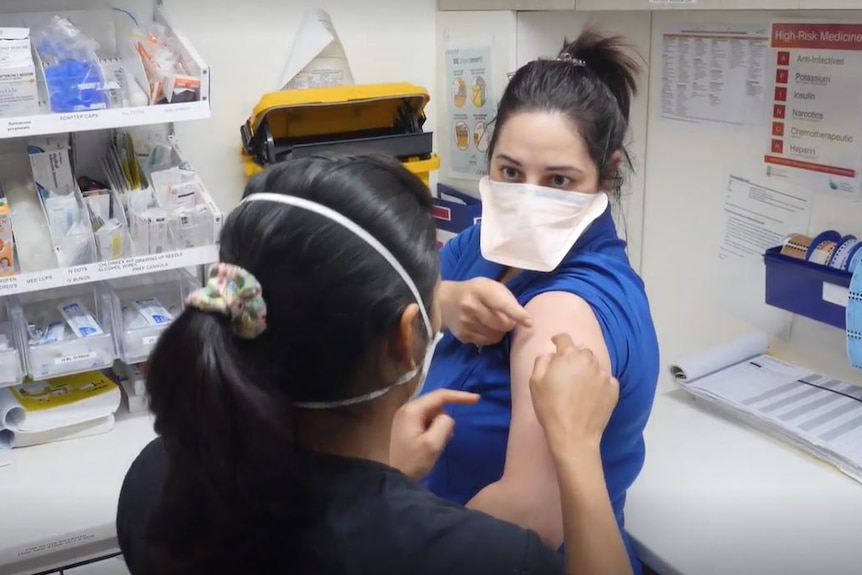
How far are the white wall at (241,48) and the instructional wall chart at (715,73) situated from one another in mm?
744

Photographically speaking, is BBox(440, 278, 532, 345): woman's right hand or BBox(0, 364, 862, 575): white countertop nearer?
BBox(440, 278, 532, 345): woman's right hand

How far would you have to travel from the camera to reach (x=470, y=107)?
88.7 inches

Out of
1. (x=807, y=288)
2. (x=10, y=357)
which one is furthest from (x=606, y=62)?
(x=10, y=357)

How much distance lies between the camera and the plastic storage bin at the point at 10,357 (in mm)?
1645

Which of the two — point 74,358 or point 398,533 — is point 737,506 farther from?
point 74,358

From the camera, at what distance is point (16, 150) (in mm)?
1874

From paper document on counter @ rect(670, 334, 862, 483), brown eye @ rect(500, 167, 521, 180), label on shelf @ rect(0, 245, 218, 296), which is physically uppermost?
brown eye @ rect(500, 167, 521, 180)

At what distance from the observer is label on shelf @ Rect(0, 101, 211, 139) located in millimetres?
1522

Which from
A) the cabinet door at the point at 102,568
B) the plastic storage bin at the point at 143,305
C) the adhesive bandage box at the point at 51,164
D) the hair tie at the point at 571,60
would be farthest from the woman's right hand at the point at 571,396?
the adhesive bandage box at the point at 51,164

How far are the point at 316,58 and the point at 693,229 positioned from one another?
42.2 inches

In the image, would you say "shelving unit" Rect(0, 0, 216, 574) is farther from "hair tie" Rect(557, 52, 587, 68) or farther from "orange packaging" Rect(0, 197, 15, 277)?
"hair tie" Rect(557, 52, 587, 68)

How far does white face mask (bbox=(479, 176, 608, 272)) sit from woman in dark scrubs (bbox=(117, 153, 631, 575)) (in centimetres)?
40

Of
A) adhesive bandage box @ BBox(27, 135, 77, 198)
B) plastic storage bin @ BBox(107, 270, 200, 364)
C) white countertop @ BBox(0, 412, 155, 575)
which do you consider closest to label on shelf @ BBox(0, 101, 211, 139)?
adhesive bandage box @ BBox(27, 135, 77, 198)

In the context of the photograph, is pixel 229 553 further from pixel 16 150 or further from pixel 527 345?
pixel 16 150
